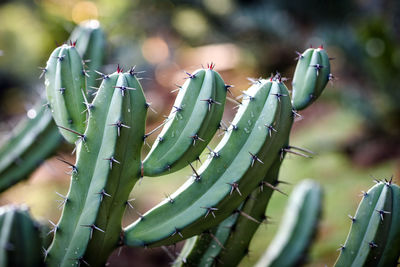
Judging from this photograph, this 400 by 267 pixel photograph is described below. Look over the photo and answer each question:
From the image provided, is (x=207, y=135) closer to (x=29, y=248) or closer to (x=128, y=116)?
(x=128, y=116)

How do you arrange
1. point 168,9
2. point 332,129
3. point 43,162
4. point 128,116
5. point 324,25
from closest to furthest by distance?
1. point 128,116
2. point 43,162
3. point 332,129
4. point 324,25
5. point 168,9

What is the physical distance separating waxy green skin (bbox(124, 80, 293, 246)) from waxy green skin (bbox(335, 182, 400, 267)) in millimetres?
440

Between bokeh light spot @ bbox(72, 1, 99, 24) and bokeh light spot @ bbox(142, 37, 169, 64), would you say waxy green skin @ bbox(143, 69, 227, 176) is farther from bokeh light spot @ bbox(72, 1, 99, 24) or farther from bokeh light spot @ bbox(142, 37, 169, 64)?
bokeh light spot @ bbox(72, 1, 99, 24)

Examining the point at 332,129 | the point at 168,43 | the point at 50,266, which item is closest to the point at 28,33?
the point at 168,43

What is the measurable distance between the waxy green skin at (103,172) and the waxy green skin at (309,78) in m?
0.66

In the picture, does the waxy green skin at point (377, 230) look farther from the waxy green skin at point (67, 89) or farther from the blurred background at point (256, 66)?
the waxy green skin at point (67, 89)

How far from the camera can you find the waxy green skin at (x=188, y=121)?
1.53m

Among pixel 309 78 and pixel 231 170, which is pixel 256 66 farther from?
pixel 231 170

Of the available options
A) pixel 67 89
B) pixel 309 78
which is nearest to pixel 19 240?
pixel 67 89

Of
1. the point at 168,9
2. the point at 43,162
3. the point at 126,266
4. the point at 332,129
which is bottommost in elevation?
the point at 126,266

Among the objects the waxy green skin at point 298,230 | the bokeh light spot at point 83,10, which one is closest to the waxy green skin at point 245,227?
the waxy green skin at point 298,230

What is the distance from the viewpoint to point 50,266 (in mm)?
1609

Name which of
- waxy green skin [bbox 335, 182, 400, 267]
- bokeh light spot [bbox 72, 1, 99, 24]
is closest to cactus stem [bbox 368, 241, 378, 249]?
waxy green skin [bbox 335, 182, 400, 267]

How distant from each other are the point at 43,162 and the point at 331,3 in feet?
24.6
